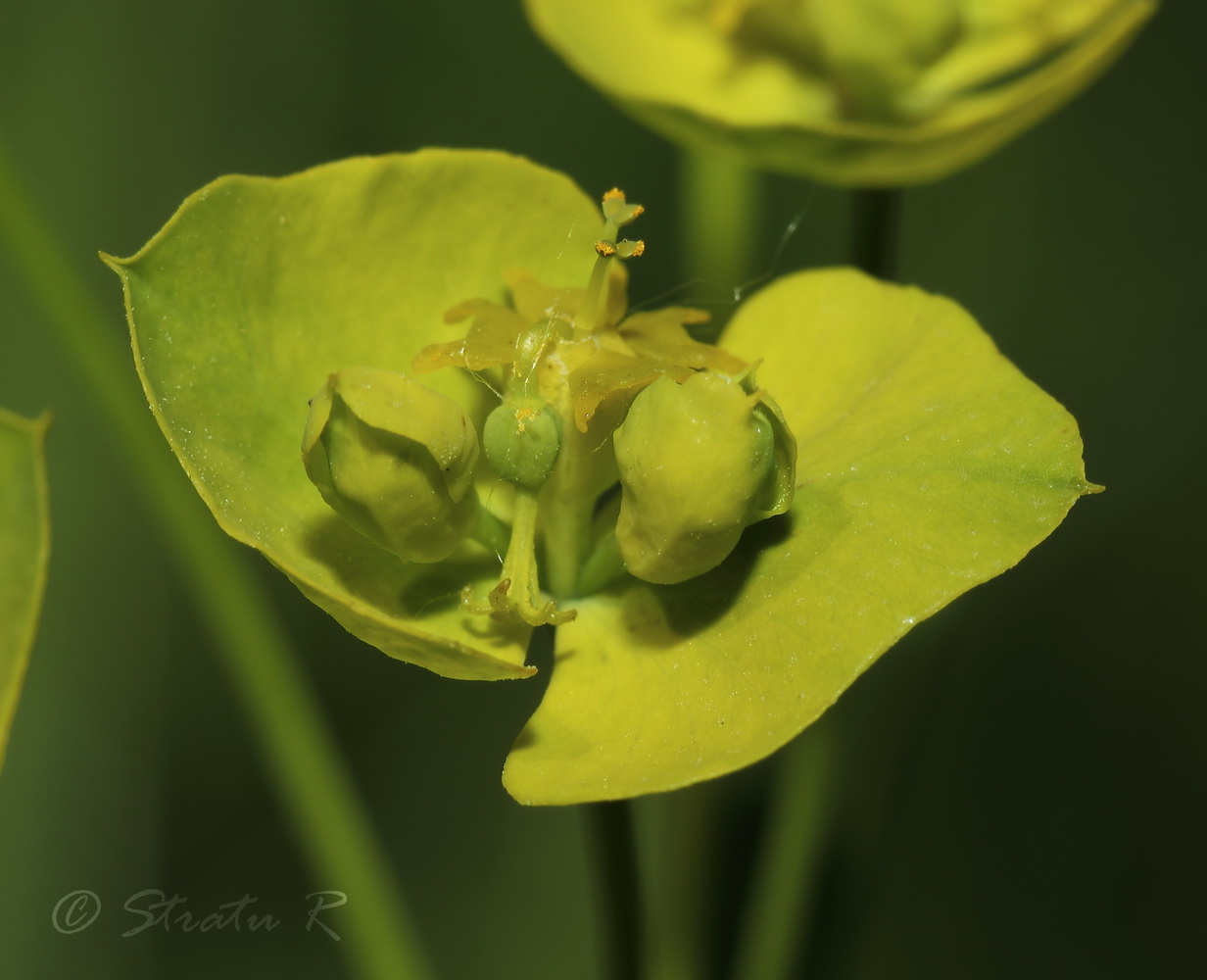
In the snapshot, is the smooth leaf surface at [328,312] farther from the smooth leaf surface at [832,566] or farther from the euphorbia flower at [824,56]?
the euphorbia flower at [824,56]

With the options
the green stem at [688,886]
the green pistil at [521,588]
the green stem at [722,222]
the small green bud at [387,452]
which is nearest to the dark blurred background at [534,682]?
the green stem at [688,886]

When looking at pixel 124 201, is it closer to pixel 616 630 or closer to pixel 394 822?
pixel 394 822

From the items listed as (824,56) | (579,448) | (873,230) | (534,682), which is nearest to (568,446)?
(579,448)

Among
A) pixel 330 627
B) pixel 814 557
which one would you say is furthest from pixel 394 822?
pixel 814 557

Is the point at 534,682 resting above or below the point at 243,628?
below

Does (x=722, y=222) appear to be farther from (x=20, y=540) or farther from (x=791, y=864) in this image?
(x=20, y=540)

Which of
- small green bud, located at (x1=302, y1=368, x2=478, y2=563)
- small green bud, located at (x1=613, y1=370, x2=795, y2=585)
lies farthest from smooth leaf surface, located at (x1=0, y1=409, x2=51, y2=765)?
small green bud, located at (x1=613, y1=370, x2=795, y2=585)

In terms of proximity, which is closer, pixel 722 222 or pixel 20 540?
pixel 20 540
